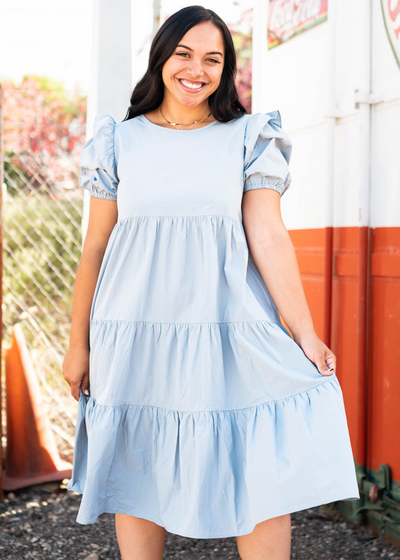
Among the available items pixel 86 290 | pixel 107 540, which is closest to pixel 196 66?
pixel 86 290

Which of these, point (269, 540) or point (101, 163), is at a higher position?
point (101, 163)

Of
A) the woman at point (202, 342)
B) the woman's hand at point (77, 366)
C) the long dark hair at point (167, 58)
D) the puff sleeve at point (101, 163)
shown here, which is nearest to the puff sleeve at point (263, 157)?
the woman at point (202, 342)

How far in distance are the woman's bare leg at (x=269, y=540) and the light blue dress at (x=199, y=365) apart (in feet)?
0.25

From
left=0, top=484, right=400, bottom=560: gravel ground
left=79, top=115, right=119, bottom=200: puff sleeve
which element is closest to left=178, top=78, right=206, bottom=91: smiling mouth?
left=79, top=115, right=119, bottom=200: puff sleeve

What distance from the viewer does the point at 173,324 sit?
1832mm

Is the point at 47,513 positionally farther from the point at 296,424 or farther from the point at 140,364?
the point at 296,424

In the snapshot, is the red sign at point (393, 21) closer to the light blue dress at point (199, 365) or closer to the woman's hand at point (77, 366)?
the light blue dress at point (199, 365)

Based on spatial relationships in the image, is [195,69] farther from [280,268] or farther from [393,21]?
[393,21]

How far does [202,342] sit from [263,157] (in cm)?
59

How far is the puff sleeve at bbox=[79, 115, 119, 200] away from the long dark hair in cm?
16

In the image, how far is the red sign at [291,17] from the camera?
3008 millimetres

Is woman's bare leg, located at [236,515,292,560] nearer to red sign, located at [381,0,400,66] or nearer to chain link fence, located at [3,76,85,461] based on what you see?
red sign, located at [381,0,400,66]

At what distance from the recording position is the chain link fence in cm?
545

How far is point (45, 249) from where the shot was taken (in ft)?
22.0
